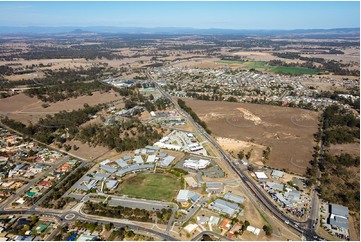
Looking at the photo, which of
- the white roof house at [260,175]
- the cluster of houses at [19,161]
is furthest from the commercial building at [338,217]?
the cluster of houses at [19,161]

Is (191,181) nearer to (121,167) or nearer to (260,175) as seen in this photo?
(260,175)

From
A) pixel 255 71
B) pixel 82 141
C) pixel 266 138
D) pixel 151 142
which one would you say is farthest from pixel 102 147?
pixel 255 71

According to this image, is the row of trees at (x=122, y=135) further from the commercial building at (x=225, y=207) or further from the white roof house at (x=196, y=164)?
the commercial building at (x=225, y=207)

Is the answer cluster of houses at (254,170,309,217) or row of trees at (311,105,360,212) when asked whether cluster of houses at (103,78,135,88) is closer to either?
row of trees at (311,105,360,212)

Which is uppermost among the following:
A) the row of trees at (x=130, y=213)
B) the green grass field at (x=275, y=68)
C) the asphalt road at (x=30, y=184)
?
the green grass field at (x=275, y=68)

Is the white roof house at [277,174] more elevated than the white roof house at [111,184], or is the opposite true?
the white roof house at [277,174]

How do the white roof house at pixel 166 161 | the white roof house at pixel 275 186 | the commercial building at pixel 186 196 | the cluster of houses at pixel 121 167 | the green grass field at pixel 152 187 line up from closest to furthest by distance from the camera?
1. the commercial building at pixel 186 196
2. the green grass field at pixel 152 187
3. the white roof house at pixel 275 186
4. the cluster of houses at pixel 121 167
5. the white roof house at pixel 166 161
